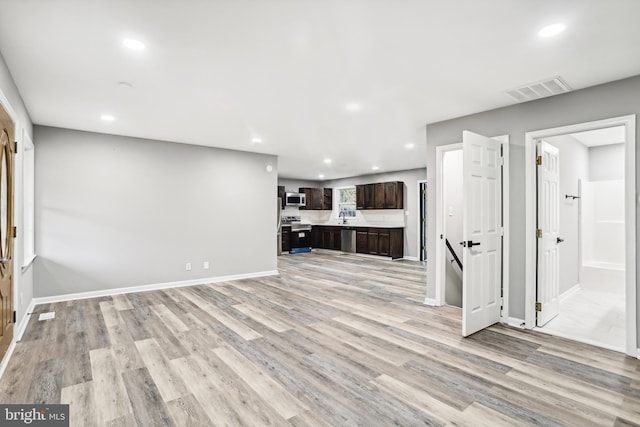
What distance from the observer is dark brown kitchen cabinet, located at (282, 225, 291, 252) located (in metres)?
10.1

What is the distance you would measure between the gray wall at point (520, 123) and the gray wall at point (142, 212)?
352cm

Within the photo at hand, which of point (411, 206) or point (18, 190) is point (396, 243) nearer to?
point (411, 206)

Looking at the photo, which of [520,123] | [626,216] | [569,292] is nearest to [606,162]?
[569,292]

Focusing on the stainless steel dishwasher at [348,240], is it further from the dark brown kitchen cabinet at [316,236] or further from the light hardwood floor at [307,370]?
the light hardwood floor at [307,370]

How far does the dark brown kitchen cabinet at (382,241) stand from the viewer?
348 inches

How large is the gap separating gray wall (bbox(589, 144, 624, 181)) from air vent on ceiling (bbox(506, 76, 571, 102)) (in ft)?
10.8

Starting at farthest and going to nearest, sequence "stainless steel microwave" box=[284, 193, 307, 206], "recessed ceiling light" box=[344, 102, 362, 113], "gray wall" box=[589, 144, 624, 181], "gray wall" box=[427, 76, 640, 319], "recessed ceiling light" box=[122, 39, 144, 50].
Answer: "stainless steel microwave" box=[284, 193, 307, 206]
"gray wall" box=[589, 144, 624, 181]
"recessed ceiling light" box=[344, 102, 362, 113]
"gray wall" box=[427, 76, 640, 319]
"recessed ceiling light" box=[122, 39, 144, 50]

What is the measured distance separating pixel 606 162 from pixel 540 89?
355 cm

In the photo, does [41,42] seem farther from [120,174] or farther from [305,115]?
[120,174]

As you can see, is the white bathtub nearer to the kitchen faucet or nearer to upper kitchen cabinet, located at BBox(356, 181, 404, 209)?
upper kitchen cabinet, located at BBox(356, 181, 404, 209)

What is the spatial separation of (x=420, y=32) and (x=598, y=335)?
3.51 meters

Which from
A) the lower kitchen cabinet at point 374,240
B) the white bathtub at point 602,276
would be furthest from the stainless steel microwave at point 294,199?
the white bathtub at point 602,276

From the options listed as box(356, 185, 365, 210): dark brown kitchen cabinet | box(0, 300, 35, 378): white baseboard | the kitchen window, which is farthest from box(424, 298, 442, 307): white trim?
the kitchen window

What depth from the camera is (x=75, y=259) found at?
470cm
